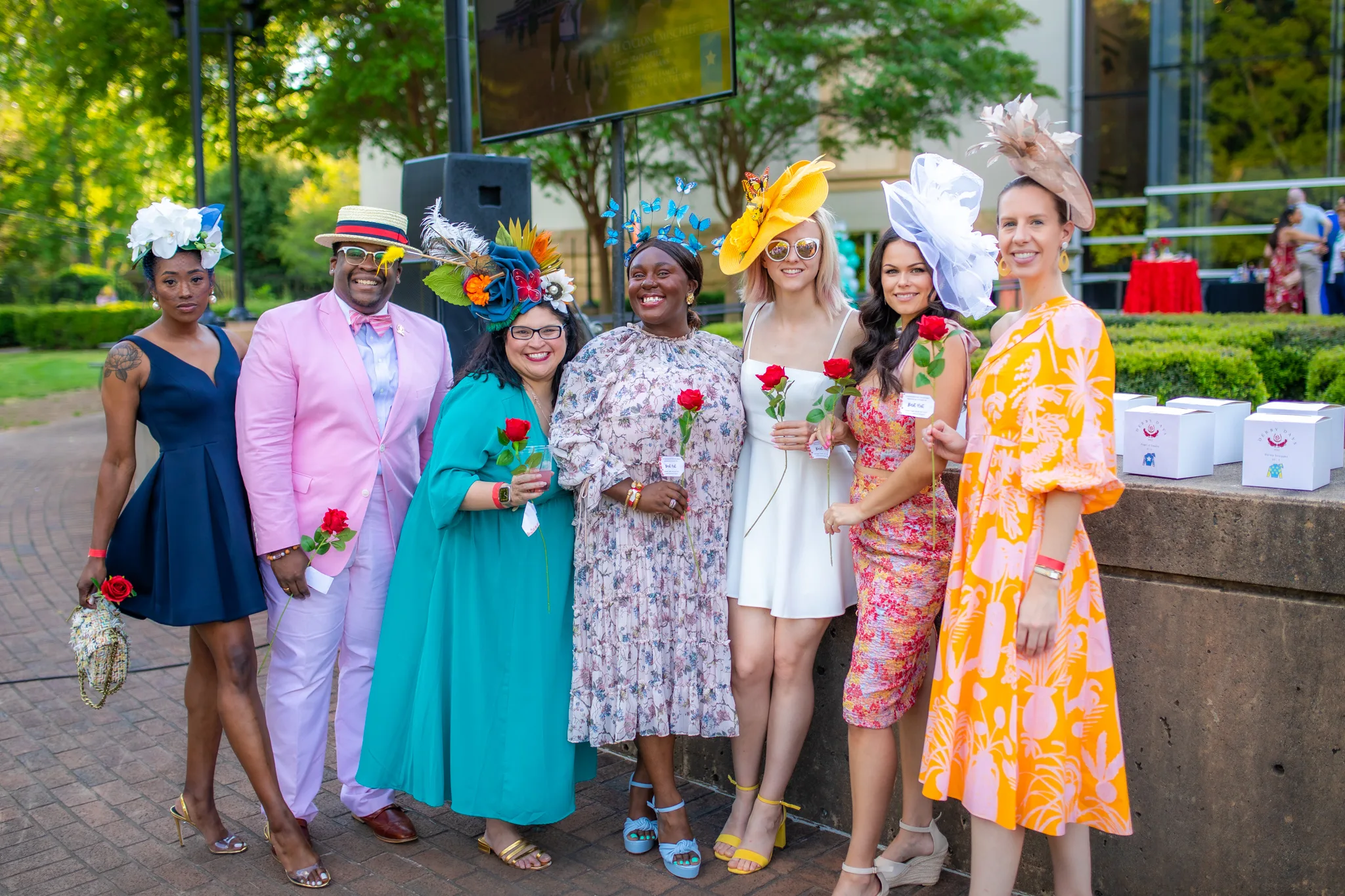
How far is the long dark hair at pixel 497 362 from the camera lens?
3.94 metres

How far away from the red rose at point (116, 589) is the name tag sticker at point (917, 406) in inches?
102

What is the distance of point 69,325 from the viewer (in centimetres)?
3180

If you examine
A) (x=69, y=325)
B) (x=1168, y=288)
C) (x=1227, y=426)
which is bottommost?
(x=1227, y=426)

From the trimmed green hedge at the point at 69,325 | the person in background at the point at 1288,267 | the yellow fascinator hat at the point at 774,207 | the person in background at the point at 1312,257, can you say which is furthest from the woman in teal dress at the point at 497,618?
the trimmed green hedge at the point at 69,325

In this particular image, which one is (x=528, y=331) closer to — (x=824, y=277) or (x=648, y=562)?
(x=648, y=562)

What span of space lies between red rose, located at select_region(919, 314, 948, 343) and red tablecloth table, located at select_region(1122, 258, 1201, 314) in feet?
44.9

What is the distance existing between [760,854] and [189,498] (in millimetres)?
2319

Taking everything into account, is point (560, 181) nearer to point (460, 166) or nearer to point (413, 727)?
point (460, 166)

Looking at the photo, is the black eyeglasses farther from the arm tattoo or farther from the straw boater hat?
the arm tattoo

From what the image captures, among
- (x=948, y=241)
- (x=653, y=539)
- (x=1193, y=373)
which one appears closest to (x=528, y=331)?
(x=653, y=539)

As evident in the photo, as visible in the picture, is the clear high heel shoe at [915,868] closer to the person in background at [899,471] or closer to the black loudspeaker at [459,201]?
the person in background at [899,471]

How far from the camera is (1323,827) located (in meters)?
3.13

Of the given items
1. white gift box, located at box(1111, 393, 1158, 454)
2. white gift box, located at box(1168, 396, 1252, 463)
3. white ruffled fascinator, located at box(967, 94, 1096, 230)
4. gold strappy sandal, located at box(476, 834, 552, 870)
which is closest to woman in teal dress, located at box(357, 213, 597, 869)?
gold strappy sandal, located at box(476, 834, 552, 870)

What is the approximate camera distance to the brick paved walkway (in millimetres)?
3830
